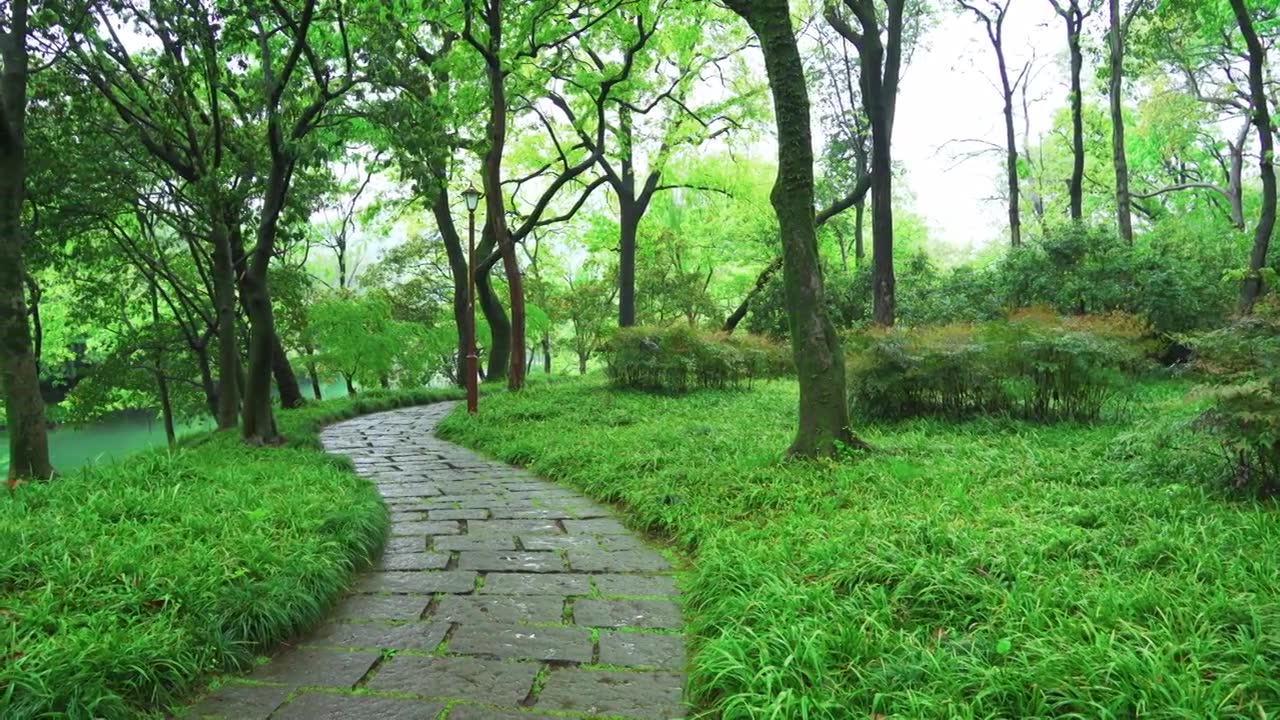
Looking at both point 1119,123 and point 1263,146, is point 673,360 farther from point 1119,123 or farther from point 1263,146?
point 1119,123

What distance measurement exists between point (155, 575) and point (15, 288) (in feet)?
12.1

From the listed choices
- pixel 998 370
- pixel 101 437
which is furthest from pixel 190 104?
pixel 101 437

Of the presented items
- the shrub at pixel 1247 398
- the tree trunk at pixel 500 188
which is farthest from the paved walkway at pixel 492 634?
the tree trunk at pixel 500 188

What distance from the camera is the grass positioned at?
7.15 ft

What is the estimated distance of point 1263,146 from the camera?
35.0 feet

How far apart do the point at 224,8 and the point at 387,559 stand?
529 centimetres

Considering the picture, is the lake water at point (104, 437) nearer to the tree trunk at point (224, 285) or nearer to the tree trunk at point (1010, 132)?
the tree trunk at point (224, 285)

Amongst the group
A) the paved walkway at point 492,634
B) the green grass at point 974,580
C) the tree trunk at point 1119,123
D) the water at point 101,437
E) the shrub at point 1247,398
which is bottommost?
the water at point 101,437

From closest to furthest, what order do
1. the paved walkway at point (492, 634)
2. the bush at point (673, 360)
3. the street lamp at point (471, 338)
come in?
the paved walkway at point (492, 634), the street lamp at point (471, 338), the bush at point (673, 360)

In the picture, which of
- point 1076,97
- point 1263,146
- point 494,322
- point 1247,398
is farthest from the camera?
point 494,322

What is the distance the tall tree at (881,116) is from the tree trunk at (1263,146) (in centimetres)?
448

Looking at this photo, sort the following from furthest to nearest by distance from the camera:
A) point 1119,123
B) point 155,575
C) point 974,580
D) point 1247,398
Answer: point 1119,123, point 1247,398, point 155,575, point 974,580

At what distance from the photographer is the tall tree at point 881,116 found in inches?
448

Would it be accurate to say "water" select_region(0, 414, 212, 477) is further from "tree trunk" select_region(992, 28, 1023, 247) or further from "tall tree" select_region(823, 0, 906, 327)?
"tree trunk" select_region(992, 28, 1023, 247)
